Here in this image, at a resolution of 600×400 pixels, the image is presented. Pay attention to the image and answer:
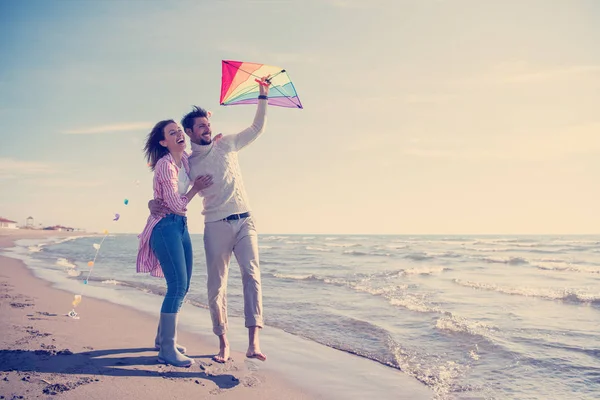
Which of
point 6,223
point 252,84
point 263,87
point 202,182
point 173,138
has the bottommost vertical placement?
point 6,223

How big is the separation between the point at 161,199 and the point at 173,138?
22.0 inches

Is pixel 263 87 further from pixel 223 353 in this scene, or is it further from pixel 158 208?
pixel 223 353

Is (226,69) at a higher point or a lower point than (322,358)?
higher

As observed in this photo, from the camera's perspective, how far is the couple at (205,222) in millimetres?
3557

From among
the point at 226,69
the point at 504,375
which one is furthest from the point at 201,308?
the point at 504,375

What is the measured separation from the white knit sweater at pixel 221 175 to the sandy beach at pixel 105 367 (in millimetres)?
1294

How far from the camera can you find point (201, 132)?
387 centimetres

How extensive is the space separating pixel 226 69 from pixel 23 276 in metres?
7.44

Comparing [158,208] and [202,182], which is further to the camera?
[202,182]

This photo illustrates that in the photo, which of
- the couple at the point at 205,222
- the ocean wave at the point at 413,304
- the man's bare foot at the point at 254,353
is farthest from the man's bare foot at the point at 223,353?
the ocean wave at the point at 413,304

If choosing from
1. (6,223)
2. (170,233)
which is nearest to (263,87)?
(170,233)

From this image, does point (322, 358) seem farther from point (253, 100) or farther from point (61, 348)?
point (253, 100)

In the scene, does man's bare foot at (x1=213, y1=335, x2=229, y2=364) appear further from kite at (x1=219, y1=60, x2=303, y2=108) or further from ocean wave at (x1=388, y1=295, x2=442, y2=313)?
ocean wave at (x1=388, y1=295, x2=442, y2=313)

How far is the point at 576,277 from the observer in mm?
13789
